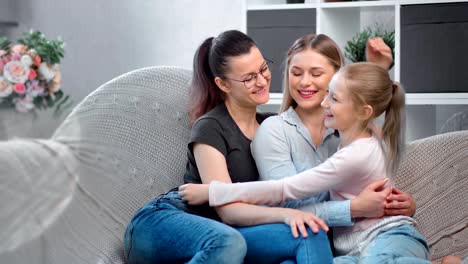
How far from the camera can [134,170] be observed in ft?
6.57

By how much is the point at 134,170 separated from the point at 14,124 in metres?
0.80

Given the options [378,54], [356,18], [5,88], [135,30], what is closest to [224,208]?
[5,88]

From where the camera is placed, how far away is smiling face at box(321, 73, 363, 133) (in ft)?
5.86

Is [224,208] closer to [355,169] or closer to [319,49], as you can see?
[355,169]

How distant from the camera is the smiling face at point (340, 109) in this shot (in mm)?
1786

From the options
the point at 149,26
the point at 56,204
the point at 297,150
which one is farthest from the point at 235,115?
the point at 149,26

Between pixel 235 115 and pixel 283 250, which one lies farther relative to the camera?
pixel 235 115

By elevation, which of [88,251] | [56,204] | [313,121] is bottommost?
[88,251]

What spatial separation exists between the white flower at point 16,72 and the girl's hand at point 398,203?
839mm

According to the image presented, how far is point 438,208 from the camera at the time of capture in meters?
1.95

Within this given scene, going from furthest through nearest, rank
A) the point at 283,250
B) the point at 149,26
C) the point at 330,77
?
the point at 149,26, the point at 330,77, the point at 283,250

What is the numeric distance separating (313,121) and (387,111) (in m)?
0.18

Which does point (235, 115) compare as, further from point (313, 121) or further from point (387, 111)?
point (387, 111)

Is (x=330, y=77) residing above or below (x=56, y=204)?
above
